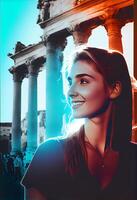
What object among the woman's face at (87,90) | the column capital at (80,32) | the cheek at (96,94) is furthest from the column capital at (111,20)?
the cheek at (96,94)

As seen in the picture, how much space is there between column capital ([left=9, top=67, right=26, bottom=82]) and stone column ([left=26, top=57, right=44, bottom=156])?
2.4 inches

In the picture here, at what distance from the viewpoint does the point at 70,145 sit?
2.81 metres

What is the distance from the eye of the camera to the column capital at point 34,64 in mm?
3312

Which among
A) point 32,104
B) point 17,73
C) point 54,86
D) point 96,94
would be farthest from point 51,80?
point 96,94

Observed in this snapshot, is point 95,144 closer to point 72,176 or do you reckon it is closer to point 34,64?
point 72,176

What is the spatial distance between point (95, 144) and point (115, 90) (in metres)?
0.38

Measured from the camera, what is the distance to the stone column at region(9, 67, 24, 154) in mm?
3393

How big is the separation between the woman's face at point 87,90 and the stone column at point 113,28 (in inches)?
10.7

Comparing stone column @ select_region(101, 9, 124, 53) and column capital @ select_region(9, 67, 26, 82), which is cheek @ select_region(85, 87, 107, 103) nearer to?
→ stone column @ select_region(101, 9, 124, 53)

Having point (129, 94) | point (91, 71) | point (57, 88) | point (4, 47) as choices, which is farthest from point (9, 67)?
point (129, 94)

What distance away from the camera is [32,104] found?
3.29 m

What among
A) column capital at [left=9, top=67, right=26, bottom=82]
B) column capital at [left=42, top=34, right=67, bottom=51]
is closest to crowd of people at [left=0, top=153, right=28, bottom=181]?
column capital at [left=9, top=67, right=26, bottom=82]

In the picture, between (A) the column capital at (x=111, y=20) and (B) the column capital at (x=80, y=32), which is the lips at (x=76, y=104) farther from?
(A) the column capital at (x=111, y=20)

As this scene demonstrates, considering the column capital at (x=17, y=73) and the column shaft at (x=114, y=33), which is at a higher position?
the column shaft at (x=114, y=33)
